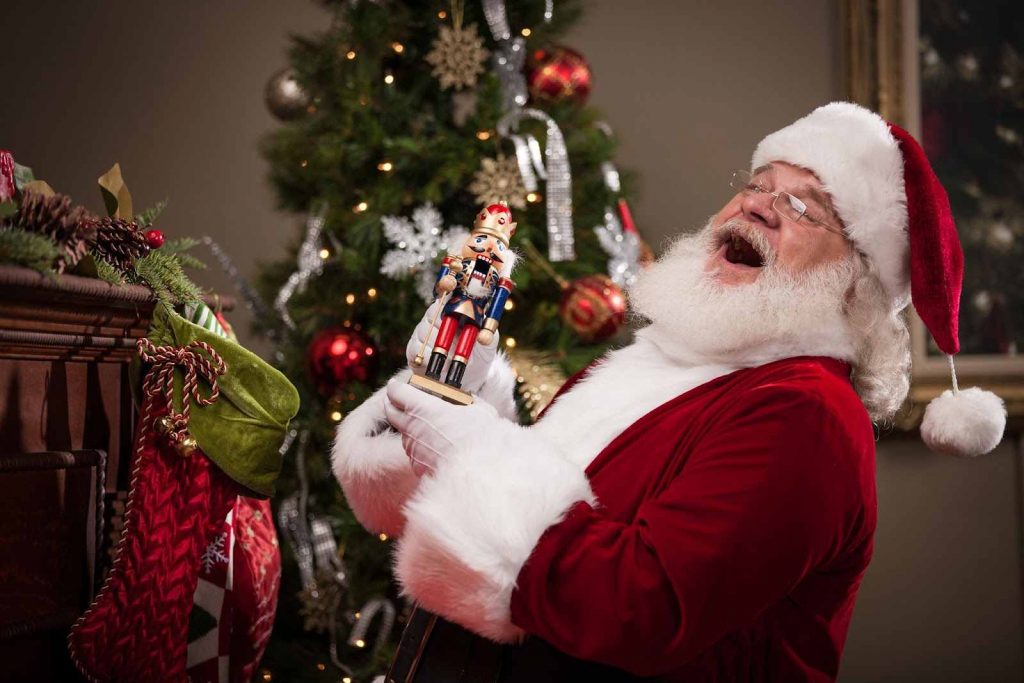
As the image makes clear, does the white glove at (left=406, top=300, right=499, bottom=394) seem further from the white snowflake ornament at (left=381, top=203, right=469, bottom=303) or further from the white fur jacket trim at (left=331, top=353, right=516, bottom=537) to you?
the white snowflake ornament at (left=381, top=203, right=469, bottom=303)

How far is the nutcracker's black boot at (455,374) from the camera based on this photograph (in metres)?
1.50

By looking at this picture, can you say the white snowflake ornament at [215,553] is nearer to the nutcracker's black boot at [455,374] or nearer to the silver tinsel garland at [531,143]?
the nutcracker's black boot at [455,374]

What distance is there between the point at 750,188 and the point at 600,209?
4.08 feet

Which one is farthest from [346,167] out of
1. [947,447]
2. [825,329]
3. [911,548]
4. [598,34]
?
[911,548]

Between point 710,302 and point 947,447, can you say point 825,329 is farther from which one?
point 947,447

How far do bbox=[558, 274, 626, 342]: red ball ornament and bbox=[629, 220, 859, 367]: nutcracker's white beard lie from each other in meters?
0.92

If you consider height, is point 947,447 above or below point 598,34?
below

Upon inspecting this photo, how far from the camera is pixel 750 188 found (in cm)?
184

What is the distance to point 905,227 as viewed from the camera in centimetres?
175

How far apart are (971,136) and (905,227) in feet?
6.77

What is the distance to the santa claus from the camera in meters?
1.32

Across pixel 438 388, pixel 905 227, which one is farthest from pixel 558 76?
pixel 438 388

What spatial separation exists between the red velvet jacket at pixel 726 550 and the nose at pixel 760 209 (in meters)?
0.35

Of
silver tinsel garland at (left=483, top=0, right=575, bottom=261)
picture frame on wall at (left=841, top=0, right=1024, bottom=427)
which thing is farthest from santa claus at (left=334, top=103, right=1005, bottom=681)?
picture frame on wall at (left=841, top=0, right=1024, bottom=427)
